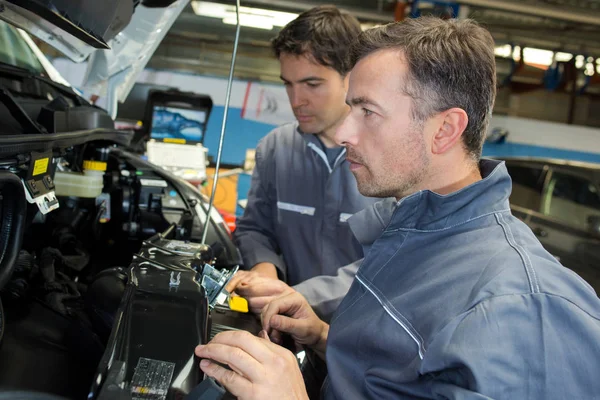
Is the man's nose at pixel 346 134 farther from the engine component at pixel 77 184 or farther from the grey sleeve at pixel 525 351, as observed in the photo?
the engine component at pixel 77 184

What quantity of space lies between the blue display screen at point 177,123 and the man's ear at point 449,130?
13.4ft

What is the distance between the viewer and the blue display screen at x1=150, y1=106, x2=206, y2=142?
5.04 m

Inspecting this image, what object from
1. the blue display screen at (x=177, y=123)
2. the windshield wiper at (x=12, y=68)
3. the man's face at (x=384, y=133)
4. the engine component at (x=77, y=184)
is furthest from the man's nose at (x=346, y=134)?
the blue display screen at (x=177, y=123)

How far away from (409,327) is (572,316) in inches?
10.0

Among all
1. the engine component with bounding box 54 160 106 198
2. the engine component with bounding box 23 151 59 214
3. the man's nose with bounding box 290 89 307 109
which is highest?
the man's nose with bounding box 290 89 307 109

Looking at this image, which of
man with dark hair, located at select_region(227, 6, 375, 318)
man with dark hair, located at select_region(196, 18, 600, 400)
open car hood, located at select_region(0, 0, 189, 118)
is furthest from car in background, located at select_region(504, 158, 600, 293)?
man with dark hair, located at select_region(196, 18, 600, 400)

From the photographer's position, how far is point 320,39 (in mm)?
1892

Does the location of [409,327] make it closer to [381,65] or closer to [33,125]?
[381,65]

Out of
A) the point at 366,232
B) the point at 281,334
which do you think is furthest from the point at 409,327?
the point at 281,334

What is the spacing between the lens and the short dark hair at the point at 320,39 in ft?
6.23

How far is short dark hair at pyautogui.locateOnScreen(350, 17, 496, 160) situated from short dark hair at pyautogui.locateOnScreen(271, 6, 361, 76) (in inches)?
29.1

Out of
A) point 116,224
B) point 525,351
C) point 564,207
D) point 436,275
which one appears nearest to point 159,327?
point 436,275

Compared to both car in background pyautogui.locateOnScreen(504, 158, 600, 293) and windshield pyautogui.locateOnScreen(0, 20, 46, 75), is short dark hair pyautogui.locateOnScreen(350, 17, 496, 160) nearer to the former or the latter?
windshield pyautogui.locateOnScreen(0, 20, 46, 75)

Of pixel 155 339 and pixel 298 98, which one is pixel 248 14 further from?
pixel 155 339
